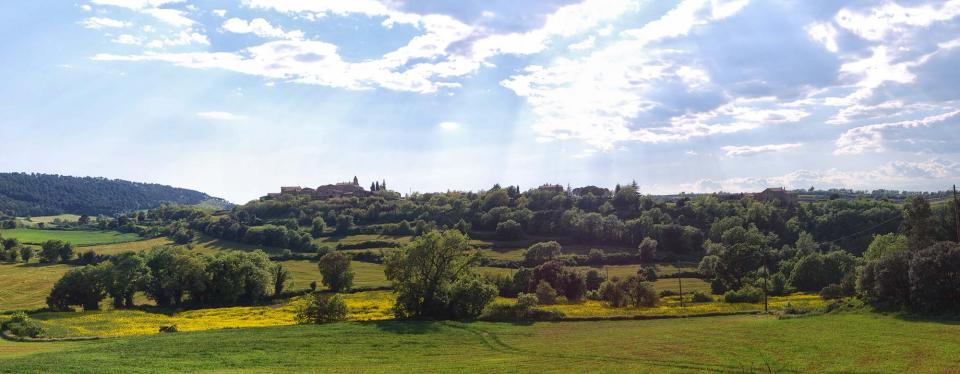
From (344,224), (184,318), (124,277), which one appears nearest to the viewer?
(184,318)

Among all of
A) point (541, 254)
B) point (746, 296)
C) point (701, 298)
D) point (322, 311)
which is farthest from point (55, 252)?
point (746, 296)

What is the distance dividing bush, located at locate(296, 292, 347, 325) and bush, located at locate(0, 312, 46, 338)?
2275 cm

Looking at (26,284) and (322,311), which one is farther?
(26,284)

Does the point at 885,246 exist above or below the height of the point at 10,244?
below

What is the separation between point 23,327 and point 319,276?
66481mm

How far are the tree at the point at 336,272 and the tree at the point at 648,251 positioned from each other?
69.5 meters

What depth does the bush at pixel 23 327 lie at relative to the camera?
5253cm

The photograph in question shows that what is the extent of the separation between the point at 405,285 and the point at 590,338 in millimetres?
22002

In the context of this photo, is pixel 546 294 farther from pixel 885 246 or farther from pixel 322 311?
pixel 885 246

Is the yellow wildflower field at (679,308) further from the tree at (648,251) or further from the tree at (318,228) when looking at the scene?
the tree at (318,228)

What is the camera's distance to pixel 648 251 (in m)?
134

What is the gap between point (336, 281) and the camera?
326 ft

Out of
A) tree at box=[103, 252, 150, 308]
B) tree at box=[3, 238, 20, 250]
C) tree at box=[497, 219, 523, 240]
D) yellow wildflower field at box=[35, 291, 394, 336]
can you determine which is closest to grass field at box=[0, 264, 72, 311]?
tree at box=[103, 252, 150, 308]

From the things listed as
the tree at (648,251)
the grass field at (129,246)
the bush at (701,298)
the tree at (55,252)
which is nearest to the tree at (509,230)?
the tree at (648,251)
